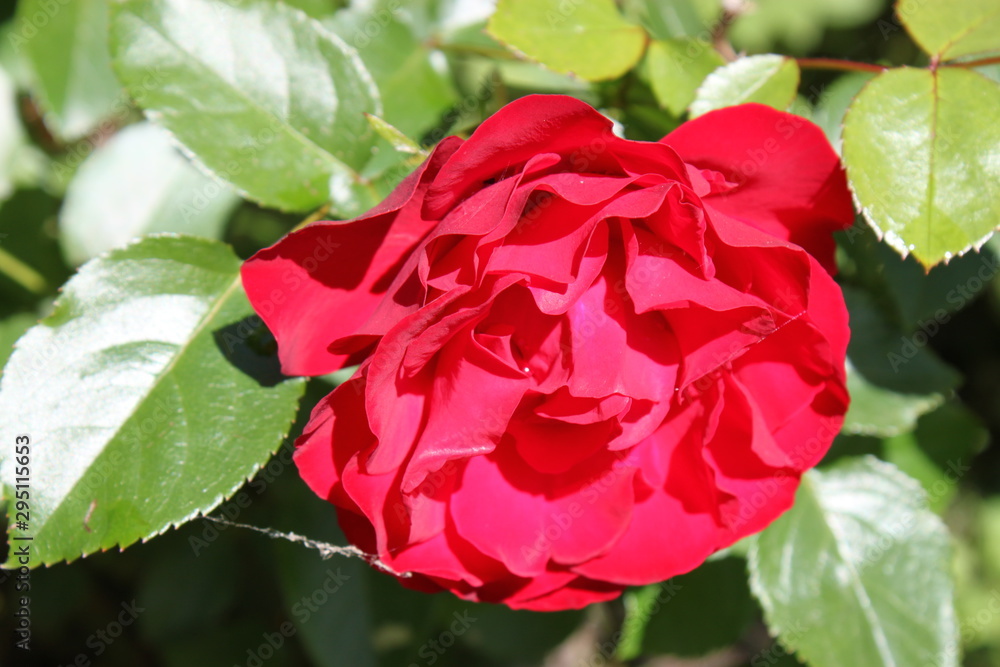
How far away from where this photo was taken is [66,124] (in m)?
1.22

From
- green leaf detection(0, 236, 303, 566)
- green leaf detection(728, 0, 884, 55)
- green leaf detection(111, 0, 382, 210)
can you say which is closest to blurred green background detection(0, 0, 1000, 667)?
green leaf detection(111, 0, 382, 210)

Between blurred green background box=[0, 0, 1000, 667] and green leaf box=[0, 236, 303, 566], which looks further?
blurred green background box=[0, 0, 1000, 667]

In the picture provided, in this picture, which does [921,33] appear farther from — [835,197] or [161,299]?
[161,299]

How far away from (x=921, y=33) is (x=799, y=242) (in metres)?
0.32

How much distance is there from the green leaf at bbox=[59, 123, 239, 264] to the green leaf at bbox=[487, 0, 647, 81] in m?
0.66

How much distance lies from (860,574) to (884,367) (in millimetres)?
286

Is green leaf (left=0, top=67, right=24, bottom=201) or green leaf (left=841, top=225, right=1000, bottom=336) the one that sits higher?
green leaf (left=0, top=67, right=24, bottom=201)

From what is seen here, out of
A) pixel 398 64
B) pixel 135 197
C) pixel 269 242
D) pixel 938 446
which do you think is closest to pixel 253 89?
pixel 398 64

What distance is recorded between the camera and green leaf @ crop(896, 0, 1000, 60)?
81cm

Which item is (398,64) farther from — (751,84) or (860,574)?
(860,574)

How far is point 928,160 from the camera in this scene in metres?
0.74

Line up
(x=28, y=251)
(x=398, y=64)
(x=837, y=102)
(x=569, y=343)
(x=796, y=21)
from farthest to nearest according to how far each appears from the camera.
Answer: (x=796, y=21), (x=28, y=251), (x=398, y=64), (x=837, y=102), (x=569, y=343)

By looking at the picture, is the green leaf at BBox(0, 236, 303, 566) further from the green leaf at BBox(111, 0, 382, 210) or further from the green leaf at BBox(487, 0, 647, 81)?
the green leaf at BBox(487, 0, 647, 81)

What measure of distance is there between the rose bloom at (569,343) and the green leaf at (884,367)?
362mm
